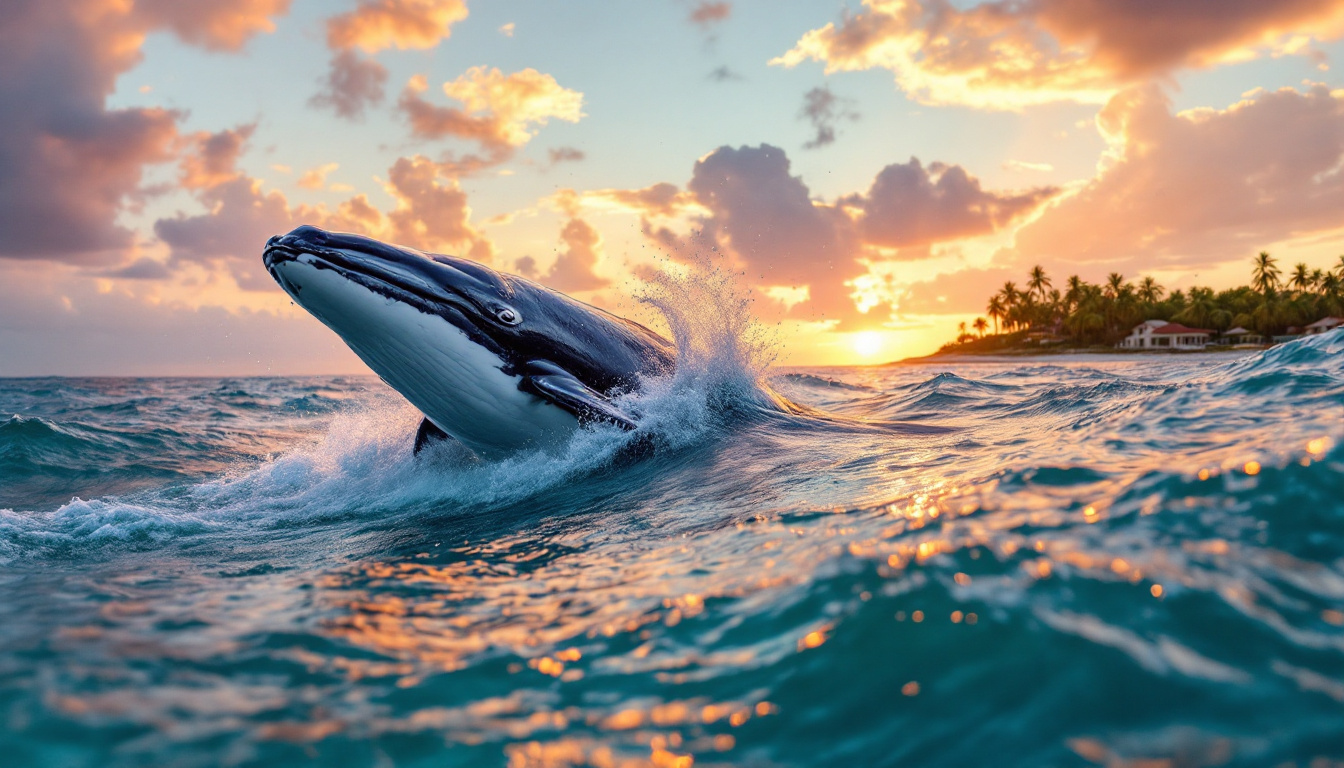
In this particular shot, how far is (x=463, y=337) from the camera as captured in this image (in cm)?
767

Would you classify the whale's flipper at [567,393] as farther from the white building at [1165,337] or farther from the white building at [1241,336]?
the white building at [1241,336]

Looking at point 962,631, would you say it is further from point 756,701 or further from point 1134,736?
point 756,701

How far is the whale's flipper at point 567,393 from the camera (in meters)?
7.68

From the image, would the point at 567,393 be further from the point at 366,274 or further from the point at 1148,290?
the point at 1148,290

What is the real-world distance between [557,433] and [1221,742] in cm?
673

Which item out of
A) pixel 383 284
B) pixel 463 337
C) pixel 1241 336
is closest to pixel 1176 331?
pixel 1241 336

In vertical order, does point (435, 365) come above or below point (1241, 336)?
below

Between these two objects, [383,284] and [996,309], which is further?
[996,309]

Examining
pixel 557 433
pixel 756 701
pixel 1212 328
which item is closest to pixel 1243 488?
pixel 756 701

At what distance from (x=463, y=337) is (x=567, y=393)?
123 cm

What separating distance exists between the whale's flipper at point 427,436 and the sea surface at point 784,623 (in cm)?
336

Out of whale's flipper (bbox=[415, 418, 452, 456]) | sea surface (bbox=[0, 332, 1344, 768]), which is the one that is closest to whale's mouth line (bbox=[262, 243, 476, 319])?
whale's flipper (bbox=[415, 418, 452, 456])

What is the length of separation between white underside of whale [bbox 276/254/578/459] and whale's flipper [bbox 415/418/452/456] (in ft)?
3.51

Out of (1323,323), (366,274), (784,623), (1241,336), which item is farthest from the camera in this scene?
(1241,336)
